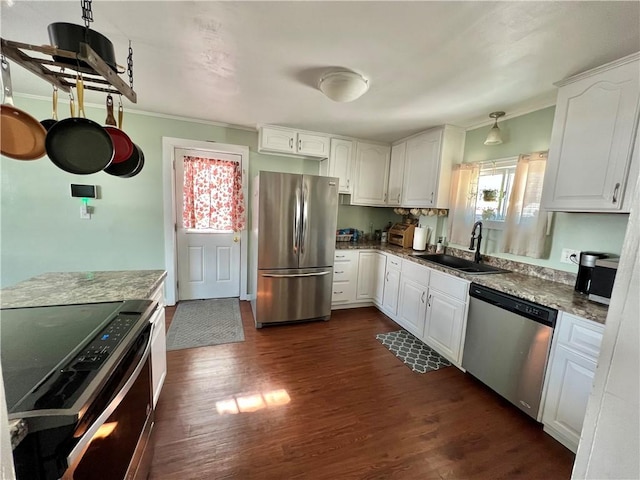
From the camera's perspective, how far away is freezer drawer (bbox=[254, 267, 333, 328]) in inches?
115

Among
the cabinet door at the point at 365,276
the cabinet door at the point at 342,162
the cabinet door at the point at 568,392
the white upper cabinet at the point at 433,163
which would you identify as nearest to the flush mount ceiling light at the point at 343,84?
the white upper cabinet at the point at 433,163

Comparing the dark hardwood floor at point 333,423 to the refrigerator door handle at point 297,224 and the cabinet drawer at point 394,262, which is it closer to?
the cabinet drawer at point 394,262

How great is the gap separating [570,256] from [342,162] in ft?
8.34

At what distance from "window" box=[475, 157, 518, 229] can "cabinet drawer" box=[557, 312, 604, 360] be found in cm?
116

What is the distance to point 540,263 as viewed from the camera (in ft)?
7.29

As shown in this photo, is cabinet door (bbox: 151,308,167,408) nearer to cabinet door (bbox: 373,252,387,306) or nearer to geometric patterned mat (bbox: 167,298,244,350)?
geometric patterned mat (bbox: 167,298,244,350)

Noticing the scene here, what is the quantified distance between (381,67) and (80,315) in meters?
2.21

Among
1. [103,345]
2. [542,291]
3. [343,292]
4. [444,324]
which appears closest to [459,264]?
[444,324]

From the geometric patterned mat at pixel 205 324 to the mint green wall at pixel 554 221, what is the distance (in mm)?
2871

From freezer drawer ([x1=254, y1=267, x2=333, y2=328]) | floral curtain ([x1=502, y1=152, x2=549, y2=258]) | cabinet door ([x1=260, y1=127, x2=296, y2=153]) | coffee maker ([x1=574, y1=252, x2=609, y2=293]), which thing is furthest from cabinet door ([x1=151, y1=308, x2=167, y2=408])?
floral curtain ([x1=502, y1=152, x2=549, y2=258])

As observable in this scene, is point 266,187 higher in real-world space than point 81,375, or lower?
higher

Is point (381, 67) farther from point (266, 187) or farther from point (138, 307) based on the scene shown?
point (138, 307)

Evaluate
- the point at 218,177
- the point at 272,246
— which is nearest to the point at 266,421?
the point at 272,246

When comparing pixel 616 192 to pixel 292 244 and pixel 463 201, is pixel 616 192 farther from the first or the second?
pixel 292 244
